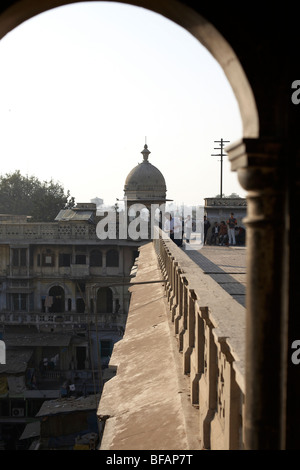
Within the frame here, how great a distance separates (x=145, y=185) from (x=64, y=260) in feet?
23.1

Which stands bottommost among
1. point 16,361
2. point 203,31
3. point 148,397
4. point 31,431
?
point 31,431

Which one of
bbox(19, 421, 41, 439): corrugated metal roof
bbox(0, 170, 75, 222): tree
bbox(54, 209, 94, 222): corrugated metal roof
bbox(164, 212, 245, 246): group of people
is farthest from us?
bbox(0, 170, 75, 222): tree

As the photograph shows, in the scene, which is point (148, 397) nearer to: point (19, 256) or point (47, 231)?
point (47, 231)

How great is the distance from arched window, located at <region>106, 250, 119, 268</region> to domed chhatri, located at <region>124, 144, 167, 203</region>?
3753mm

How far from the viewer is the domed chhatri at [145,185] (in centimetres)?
3400

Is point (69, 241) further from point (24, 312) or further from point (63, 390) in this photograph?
point (63, 390)

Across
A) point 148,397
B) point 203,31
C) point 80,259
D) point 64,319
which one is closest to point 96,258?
point 80,259

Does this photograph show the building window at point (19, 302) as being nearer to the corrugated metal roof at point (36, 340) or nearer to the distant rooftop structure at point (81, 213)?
the corrugated metal roof at point (36, 340)

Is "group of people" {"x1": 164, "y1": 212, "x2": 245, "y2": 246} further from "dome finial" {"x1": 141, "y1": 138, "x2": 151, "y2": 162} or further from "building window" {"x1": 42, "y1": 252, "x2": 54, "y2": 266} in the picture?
"building window" {"x1": 42, "y1": 252, "x2": 54, "y2": 266}

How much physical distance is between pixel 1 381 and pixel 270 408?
27578mm

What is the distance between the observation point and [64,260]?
3559 centimetres

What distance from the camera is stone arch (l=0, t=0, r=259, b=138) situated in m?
2.94

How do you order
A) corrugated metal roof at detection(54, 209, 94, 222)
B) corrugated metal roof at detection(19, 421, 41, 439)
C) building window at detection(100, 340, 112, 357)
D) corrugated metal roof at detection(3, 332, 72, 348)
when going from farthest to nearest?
corrugated metal roof at detection(54, 209, 94, 222) → building window at detection(100, 340, 112, 357) → corrugated metal roof at detection(3, 332, 72, 348) → corrugated metal roof at detection(19, 421, 41, 439)

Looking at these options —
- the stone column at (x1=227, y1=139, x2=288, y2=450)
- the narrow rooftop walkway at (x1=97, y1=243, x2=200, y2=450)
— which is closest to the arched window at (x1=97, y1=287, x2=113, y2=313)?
the narrow rooftop walkway at (x1=97, y1=243, x2=200, y2=450)
